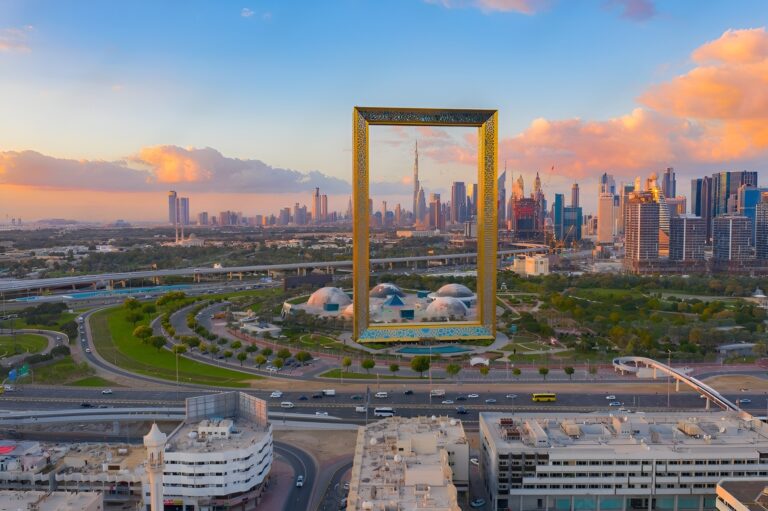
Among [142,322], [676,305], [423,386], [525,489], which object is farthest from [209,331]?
[676,305]

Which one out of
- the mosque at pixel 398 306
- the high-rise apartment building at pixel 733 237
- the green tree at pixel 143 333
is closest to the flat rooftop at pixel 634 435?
the mosque at pixel 398 306

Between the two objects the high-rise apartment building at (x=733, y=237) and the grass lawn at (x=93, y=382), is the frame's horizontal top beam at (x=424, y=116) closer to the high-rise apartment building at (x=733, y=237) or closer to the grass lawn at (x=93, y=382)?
the grass lawn at (x=93, y=382)

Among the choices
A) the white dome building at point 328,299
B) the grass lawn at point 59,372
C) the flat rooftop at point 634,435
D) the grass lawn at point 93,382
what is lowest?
the grass lawn at point 93,382

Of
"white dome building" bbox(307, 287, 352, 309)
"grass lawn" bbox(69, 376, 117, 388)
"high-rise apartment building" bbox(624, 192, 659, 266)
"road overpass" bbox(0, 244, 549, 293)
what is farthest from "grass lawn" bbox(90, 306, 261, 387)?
"high-rise apartment building" bbox(624, 192, 659, 266)

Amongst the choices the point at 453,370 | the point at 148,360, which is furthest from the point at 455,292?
the point at 148,360

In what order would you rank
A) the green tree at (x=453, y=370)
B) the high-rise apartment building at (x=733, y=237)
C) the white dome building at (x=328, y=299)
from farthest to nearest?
the high-rise apartment building at (x=733, y=237) → the white dome building at (x=328, y=299) → the green tree at (x=453, y=370)

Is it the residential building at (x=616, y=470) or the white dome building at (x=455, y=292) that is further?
the white dome building at (x=455, y=292)

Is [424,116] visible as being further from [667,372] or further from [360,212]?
[667,372]

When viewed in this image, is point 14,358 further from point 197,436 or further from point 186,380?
point 197,436
